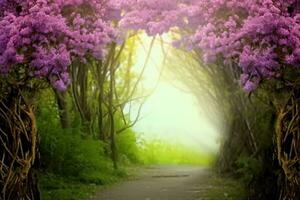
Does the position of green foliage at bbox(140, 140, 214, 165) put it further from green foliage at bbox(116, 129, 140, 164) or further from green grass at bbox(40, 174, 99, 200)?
green grass at bbox(40, 174, 99, 200)

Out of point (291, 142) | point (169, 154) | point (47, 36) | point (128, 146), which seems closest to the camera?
point (47, 36)

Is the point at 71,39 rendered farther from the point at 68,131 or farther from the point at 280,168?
the point at 68,131

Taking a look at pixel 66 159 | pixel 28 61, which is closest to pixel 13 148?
pixel 28 61

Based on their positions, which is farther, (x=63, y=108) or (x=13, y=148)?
(x=63, y=108)

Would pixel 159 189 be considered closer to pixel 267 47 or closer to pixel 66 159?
pixel 66 159

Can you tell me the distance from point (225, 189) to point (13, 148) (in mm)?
6480

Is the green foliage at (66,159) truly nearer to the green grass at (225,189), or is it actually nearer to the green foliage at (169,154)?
the green grass at (225,189)

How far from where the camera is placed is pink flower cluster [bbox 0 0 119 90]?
387 inches

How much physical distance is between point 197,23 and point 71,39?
2563 millimetres

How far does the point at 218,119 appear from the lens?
26.4m

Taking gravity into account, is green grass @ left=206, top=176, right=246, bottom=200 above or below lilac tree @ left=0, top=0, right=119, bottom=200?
below

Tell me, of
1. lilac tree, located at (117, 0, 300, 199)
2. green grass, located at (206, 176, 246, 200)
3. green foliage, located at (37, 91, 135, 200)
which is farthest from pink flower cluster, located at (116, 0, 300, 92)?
green foliage, located at (37, 91, 135, 200)

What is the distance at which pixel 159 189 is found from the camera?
15.1m

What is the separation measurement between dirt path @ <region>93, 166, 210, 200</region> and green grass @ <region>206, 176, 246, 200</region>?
0.19m
